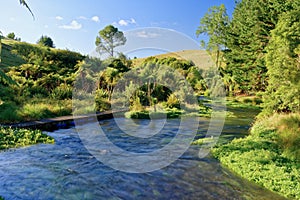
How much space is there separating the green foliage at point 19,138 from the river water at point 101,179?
46 cm

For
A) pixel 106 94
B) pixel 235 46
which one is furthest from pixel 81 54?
pixel 235 46

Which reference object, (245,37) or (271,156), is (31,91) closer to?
(271,156)

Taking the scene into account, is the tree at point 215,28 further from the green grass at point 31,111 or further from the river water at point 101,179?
the river water at point 101,179

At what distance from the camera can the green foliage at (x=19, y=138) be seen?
8.23m

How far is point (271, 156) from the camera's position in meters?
7.11

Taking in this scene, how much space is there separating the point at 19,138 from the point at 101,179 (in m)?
4.32

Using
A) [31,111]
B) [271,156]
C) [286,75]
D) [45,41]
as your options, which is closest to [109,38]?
[45,41]

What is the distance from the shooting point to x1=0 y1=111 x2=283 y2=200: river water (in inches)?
204

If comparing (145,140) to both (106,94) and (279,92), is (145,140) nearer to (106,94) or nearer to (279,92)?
(279,92)

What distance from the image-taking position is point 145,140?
1020 centimetres

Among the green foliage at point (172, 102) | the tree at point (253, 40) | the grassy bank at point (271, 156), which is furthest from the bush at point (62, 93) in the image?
the tree at point (253, 40)

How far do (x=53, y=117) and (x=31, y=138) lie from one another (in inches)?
173

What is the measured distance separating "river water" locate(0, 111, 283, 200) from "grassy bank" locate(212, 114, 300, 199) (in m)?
0.33

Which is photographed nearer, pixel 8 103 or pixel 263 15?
pixel 8 103
